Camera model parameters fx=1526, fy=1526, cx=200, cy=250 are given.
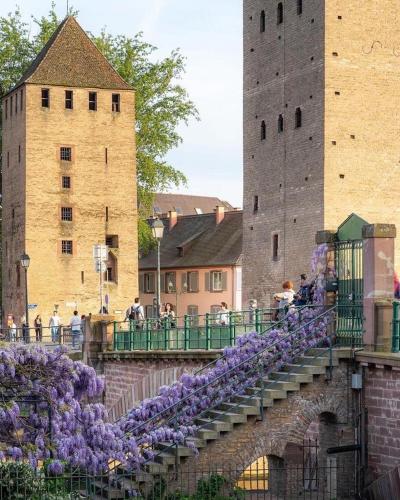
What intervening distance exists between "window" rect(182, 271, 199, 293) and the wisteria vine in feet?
242

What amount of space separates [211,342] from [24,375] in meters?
9.00

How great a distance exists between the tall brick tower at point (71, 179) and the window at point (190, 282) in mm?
16205

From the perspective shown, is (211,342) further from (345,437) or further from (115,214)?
(115,214)

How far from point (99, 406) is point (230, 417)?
8.84 ft

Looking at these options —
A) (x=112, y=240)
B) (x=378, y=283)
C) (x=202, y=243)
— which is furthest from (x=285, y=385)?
(x=202, y=243)

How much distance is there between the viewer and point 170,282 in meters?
107

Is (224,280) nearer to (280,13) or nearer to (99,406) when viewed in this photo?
(280,13)

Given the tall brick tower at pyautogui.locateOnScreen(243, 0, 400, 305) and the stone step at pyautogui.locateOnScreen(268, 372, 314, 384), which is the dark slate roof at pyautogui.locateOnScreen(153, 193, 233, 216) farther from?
the stone step at pyautogui.locateOnScreen(268, 372, 314, 384)

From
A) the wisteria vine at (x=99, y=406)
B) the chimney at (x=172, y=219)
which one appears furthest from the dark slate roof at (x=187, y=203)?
the wisteria vine at (x=99, y=406)

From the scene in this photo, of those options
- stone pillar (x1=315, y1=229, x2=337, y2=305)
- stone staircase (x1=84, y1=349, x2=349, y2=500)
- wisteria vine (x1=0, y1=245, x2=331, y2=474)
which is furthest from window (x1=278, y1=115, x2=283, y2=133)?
stone staircase (x1=84, y1=349, x2=349, y2=500)

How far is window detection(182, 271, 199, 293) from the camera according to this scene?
339 ft

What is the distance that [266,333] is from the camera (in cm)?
2928

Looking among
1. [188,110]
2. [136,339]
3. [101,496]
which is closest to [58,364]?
[101,496]

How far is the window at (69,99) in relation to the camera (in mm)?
86537
